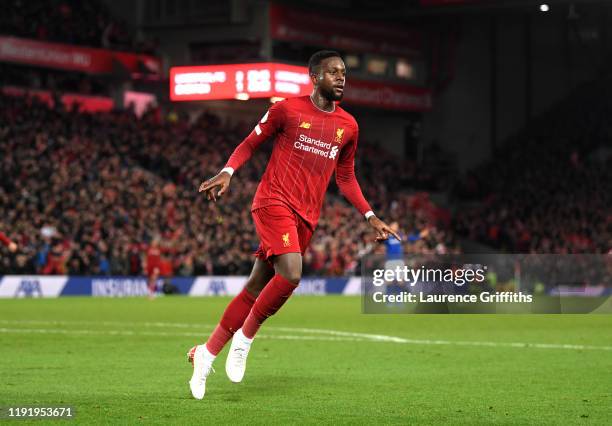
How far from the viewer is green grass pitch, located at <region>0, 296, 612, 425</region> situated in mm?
8742

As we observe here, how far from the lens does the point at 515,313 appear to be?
2531 centimetres

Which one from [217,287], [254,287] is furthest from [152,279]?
[254,287]

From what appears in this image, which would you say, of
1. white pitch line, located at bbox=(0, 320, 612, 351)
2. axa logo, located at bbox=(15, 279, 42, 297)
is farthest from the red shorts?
axa logo, located at bbox=(15, 279, 42, 297)

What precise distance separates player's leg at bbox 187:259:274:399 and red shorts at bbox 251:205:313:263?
310 millimetres

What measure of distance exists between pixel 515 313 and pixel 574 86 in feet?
121

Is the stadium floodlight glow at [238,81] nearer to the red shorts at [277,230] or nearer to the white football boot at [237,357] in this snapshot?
the white football boot at [237,357]

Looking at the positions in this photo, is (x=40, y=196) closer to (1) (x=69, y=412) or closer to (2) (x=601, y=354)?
(2) (x=601, y=354)

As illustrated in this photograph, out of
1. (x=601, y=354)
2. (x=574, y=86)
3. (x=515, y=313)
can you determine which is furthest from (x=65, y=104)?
(x=601, y=354)

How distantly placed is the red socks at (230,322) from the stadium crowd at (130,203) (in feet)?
65.0

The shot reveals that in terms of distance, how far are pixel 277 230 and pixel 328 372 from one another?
296 cm
